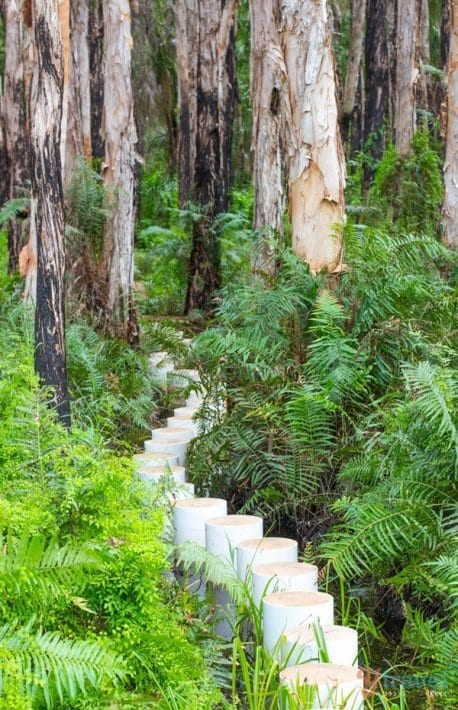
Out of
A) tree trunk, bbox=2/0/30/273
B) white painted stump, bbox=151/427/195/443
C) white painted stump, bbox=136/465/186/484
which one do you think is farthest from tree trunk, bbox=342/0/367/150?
white painted stump, bbox=136/465/186/484

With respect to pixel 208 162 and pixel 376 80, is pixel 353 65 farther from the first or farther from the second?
pixel 208 162

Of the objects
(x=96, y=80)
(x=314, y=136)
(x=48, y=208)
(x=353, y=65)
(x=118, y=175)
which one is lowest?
(x=48, y=208)

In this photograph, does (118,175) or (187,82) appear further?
(187,82)

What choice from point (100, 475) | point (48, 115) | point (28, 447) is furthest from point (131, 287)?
point (100, 475)

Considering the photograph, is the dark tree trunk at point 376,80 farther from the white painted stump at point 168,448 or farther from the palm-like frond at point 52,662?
the palm-like frond at point 52,662

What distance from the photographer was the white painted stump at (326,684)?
10.4ft

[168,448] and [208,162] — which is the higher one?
[208,162]

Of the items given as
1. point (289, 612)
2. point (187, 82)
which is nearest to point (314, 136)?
point (289, 612)

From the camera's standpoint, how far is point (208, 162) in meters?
12.9

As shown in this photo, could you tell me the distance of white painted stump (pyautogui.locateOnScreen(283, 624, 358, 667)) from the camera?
353 centimetres

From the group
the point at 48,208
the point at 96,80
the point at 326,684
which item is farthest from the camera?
the point at 96,80

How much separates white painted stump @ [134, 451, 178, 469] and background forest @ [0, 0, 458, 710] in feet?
0.64

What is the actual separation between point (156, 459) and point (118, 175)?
4.81 m

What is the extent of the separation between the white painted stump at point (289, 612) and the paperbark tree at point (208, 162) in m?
8.04
